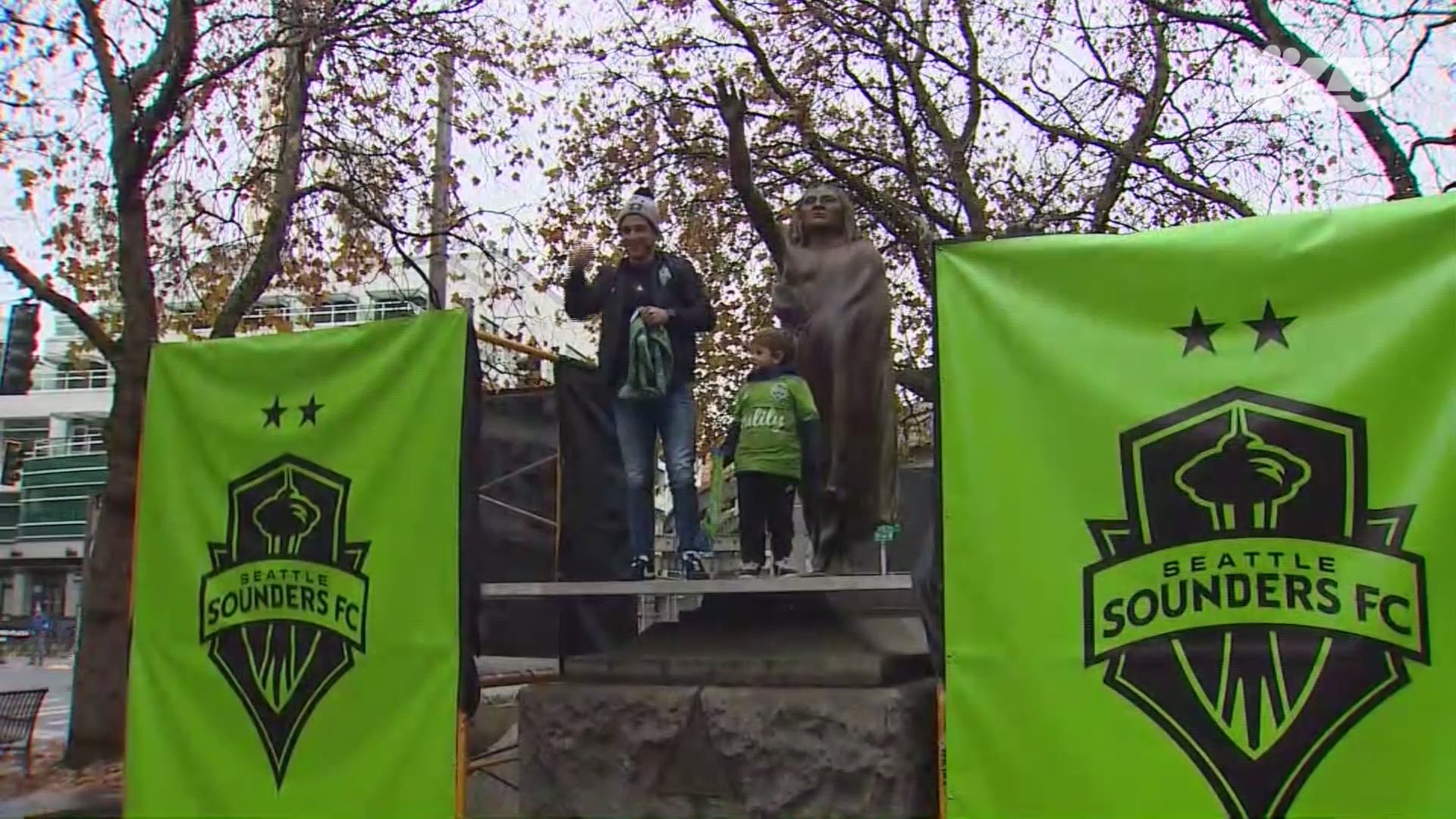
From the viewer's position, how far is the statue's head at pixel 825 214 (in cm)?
620

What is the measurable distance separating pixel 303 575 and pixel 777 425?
2184 mm

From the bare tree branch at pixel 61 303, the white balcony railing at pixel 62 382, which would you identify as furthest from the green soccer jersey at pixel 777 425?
the white balcony railing at pixel 62 382

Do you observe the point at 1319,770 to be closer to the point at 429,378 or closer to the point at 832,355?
the point at 832,355

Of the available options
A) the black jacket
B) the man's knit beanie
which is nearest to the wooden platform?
the black jacket

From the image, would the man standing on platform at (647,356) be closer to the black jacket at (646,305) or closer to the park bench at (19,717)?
the black jacket at (646,305)

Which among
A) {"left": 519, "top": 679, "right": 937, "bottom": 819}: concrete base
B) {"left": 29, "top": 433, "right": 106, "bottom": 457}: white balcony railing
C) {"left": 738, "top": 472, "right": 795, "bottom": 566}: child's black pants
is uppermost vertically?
{"left": 29, "top": 433, "right": 106, "bottom": 457}: white balcony railing

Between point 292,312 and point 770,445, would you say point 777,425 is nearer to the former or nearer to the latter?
point 770,445

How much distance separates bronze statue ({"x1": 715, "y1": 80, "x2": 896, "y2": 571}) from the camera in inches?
233

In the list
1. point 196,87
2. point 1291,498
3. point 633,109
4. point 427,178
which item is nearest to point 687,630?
point 1291,498

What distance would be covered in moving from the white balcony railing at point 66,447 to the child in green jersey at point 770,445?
49.9 m

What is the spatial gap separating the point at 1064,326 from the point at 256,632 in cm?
342

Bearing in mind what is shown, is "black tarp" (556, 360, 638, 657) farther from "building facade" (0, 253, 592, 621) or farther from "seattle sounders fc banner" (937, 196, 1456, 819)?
"building facade" (0, 253, 592, 621)

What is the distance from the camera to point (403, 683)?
4867 mm

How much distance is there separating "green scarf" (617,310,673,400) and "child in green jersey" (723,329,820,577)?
39 centimetres
